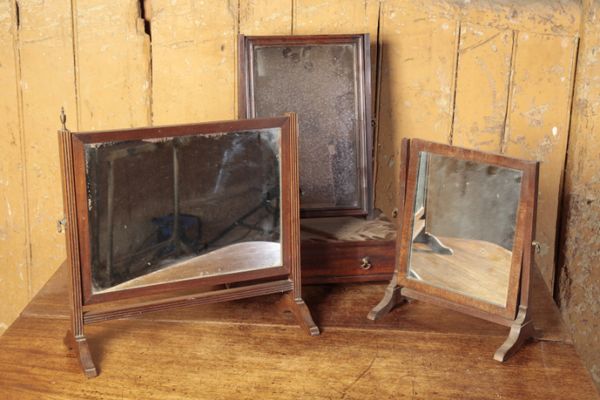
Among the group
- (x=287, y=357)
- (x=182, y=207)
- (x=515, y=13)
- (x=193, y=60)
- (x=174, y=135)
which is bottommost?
(x=287, y=357)

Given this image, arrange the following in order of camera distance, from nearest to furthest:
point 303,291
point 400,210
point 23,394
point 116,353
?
1. point 23,394
2. point 116,353
3. point 400,210
4. point 303,291

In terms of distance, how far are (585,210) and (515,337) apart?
0.52 metres

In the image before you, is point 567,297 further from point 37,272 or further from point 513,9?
point 37,272

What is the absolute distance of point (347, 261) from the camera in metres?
1.59

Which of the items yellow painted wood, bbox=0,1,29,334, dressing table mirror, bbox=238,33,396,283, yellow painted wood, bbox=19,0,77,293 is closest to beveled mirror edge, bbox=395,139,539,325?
dressing table mirror, bbox=238,33,396,283

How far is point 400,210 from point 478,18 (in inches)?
20.0

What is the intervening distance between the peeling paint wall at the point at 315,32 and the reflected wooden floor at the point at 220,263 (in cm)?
47

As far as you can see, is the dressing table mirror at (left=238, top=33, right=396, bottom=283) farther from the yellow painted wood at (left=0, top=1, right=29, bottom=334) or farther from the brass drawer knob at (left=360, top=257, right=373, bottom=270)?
the yellow painted wood at (left=0, top=1, right=29, bottom=334)

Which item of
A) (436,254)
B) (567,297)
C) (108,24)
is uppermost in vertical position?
(108,24)

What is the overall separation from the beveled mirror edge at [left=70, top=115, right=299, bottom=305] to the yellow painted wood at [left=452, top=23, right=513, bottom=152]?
0.54 m

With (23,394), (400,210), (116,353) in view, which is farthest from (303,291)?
(23,394)

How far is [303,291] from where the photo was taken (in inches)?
63.3

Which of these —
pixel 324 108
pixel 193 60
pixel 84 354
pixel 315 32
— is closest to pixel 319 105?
pixel 324 108

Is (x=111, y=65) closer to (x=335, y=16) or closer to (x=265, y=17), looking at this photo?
(x=265, y=17)
